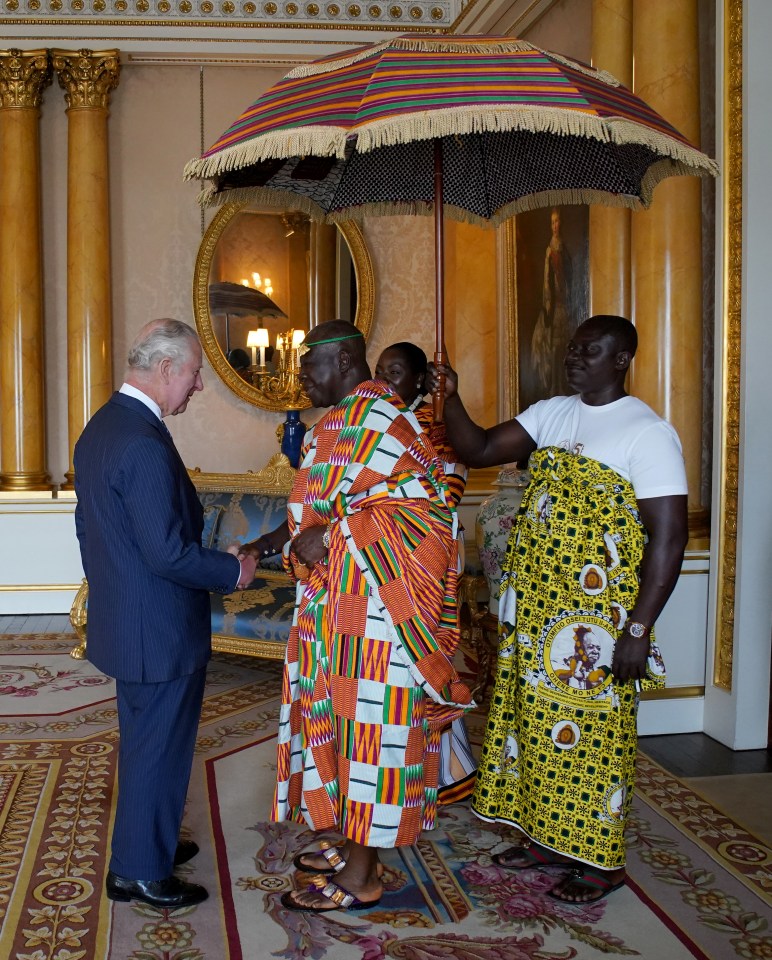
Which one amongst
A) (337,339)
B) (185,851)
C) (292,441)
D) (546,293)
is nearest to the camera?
(337,339)

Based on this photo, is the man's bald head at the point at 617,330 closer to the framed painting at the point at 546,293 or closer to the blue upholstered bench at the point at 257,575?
the framed painting at the point at 546,293

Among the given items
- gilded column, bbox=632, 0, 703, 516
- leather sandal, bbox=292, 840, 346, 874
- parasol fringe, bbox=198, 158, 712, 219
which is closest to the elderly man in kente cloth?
leather sandal, bbox=292, 840, 346, 874

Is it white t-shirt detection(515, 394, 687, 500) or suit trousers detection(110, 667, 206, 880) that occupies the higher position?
white t-shirt detection(515, 394, 687, 500)

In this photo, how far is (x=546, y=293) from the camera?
19.8ft

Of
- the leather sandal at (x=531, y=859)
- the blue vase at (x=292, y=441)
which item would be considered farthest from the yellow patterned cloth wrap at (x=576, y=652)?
the blue vase at (x=292, y=441)

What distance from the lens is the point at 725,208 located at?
4.30m

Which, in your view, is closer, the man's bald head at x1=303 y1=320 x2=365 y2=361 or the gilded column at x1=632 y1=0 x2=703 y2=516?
the man's bald head at x1=303 y1=320 x2=365 y2=361

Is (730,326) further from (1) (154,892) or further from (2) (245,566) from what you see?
(1) (154,892)

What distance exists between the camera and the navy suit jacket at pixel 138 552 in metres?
2.62

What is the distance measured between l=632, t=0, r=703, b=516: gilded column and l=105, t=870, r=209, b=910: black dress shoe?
290 cm

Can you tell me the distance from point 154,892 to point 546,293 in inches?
170

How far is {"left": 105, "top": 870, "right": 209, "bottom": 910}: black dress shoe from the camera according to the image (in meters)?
2.84

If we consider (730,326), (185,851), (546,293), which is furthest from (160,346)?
(546,293)

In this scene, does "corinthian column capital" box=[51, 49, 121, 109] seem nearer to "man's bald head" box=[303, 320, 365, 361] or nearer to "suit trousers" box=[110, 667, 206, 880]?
"man's bald head" box=[303, 320, 365, 361]
